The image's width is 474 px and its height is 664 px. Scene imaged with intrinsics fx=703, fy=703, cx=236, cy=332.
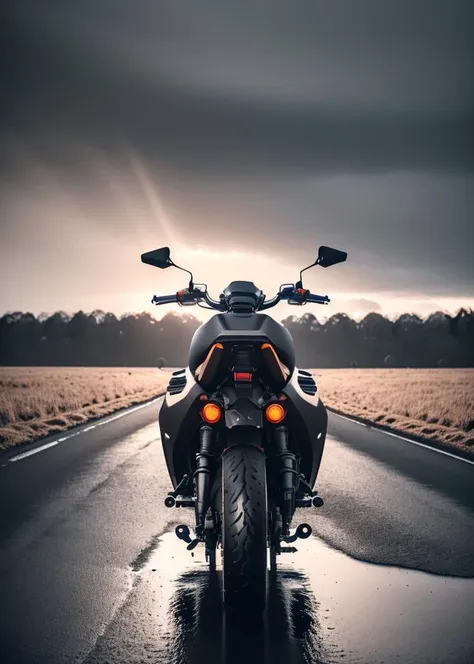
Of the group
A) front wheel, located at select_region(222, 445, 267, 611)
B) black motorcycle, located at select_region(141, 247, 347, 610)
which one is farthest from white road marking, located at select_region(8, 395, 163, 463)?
front wheel, located at select_region(222, 445, 267, 611)

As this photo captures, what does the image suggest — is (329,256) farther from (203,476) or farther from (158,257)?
(203,476)

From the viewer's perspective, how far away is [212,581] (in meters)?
5.16

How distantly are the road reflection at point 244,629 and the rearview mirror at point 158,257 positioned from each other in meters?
2.49

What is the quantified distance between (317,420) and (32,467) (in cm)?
678

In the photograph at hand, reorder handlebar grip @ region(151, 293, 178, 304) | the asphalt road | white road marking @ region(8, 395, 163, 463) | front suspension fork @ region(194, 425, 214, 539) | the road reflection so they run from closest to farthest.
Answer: the road reflection < the asphalt road < front suspension fork @ region(194, 425, 214, 539) < handlebar grip @ region(151, 293, 178, 304) < white road marking @ region(8, 395, 163, 463)

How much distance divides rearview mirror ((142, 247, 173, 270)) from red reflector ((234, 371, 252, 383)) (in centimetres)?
157

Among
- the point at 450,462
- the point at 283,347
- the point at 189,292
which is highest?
the point at 189,292

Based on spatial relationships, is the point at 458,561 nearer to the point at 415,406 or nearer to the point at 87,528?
the point at 87,528

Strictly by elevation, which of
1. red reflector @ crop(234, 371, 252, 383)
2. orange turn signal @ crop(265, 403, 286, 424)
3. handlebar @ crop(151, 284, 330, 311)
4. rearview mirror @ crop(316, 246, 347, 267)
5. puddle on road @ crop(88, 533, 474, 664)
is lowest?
puddle on road @ crop(88, 533, 474, 664)

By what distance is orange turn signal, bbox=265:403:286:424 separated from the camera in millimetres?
4555

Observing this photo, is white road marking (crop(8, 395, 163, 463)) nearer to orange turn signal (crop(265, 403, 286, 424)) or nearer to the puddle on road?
the puddle on road

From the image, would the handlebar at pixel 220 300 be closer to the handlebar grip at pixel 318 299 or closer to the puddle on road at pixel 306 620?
the handlebar grip at pixel 318 299

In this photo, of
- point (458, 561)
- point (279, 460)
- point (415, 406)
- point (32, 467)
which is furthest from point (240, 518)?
point (415, 406)

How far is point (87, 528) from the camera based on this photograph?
675 cm
